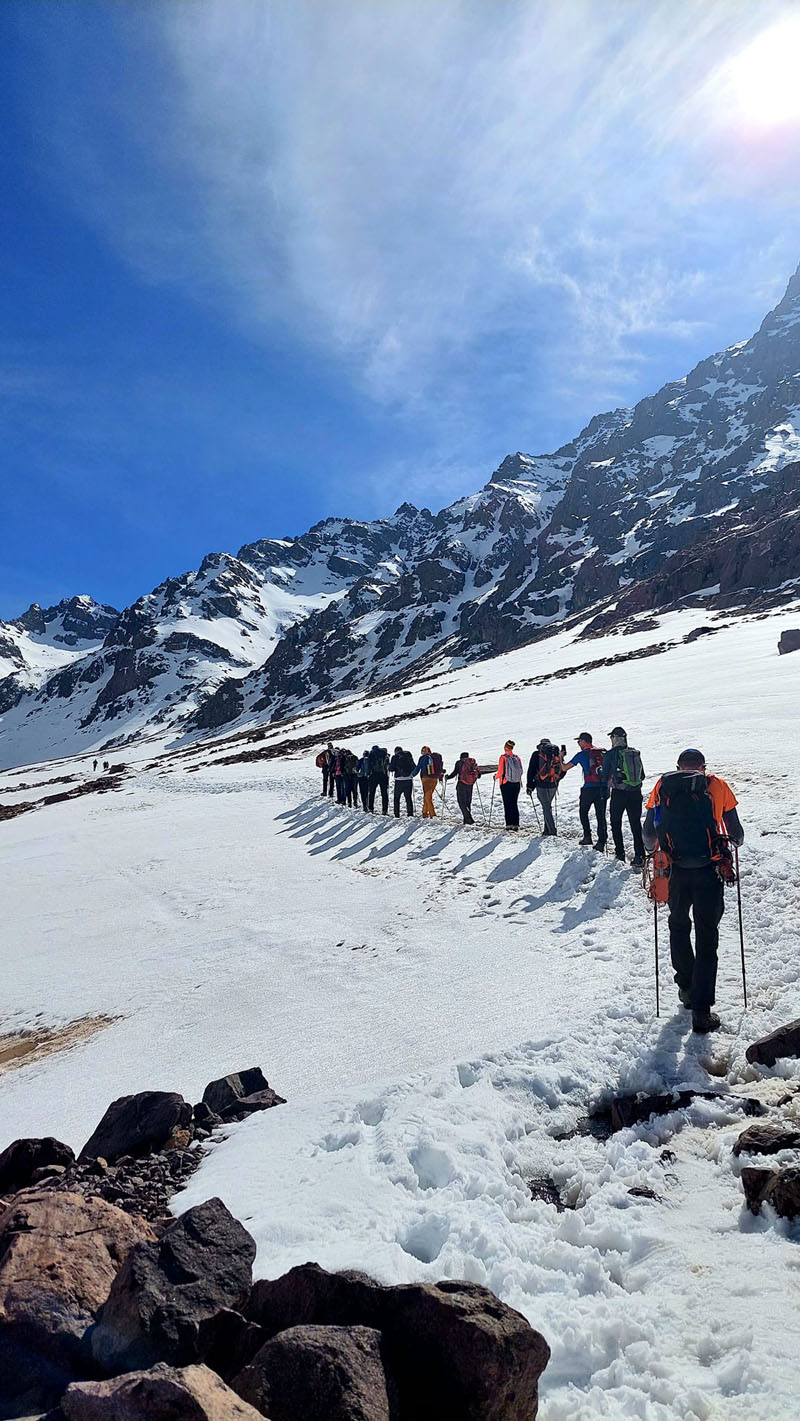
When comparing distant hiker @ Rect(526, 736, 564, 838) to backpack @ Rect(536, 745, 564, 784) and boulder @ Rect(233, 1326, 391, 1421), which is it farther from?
boulder @ Rect(233, 1326, 391, 1421)

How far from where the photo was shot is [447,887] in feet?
39.2

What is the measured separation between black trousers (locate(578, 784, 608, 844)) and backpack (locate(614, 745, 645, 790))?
0.66 m

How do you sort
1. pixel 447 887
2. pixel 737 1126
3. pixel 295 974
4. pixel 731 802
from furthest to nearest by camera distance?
pixel 447 887 < pixel 295 974 < pixel 731 802 < pixel 737 1126

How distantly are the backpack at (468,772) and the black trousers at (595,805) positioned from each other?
4.04 m

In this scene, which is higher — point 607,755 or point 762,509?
point 762,509

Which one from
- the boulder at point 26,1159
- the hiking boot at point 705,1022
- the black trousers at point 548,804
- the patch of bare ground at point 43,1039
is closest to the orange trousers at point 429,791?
the black trousers at point 548,804

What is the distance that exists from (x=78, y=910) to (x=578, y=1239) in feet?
43.0

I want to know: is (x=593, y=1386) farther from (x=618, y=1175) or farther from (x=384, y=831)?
(x=384, y=831)

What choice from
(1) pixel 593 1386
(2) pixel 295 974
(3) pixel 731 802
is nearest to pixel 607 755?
(3) pixel 731 802

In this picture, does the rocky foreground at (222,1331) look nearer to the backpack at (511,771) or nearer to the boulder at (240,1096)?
the boulder at (240,1096)

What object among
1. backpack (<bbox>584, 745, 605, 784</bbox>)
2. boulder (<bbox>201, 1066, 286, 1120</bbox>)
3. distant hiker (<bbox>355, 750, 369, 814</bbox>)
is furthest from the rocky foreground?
distant hiker (<bbox>355, 750, 369, 814</bbox>)

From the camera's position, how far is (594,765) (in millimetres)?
12695

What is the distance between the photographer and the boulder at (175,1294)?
2.83m

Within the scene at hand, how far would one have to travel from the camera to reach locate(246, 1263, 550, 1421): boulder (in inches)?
104
